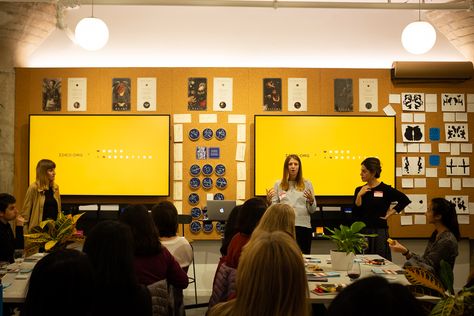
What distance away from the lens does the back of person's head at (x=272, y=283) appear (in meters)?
1.61

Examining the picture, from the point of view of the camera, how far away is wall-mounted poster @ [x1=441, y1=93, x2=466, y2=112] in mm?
6227

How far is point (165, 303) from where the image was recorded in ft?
8.87

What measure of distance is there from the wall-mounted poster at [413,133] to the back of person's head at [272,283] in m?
4.94

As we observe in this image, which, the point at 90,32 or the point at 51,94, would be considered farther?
the point at 51,94

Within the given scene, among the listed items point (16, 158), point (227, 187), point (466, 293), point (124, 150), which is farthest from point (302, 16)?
point (466, 293)

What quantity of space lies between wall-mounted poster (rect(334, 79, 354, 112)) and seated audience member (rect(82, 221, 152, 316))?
449cm

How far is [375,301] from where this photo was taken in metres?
1.02

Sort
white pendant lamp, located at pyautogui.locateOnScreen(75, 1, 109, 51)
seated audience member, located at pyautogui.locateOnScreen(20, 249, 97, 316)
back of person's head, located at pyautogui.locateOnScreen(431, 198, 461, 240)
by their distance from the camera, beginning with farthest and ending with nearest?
white pendant lamp, located at pyautogui.locateOnScreen(75, 1, 109, 51) → back of person's head, located at pyautogui.locateOnScreen(431, 198, 461, 240) → seated audience member, located at pyautogui.locateOnScreen(20, 249, 97, 316)

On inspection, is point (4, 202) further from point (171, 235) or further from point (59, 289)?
point (59, 289)

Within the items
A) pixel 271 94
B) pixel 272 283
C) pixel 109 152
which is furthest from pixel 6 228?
pixel 271 94

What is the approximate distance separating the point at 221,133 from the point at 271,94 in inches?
30.0

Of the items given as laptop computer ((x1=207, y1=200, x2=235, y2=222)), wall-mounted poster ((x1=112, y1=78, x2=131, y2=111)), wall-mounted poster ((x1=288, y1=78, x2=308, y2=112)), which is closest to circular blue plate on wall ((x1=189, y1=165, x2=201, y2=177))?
laptop computer ((x1=207, y1=200, x2=235, y2=222))

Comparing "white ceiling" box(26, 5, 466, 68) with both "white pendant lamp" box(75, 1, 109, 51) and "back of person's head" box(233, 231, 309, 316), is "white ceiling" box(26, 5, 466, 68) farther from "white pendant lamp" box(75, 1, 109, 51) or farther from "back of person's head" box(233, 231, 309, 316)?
"back of person's head" box(233, 231, 309, 316)

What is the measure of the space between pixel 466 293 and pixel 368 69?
4.74m
